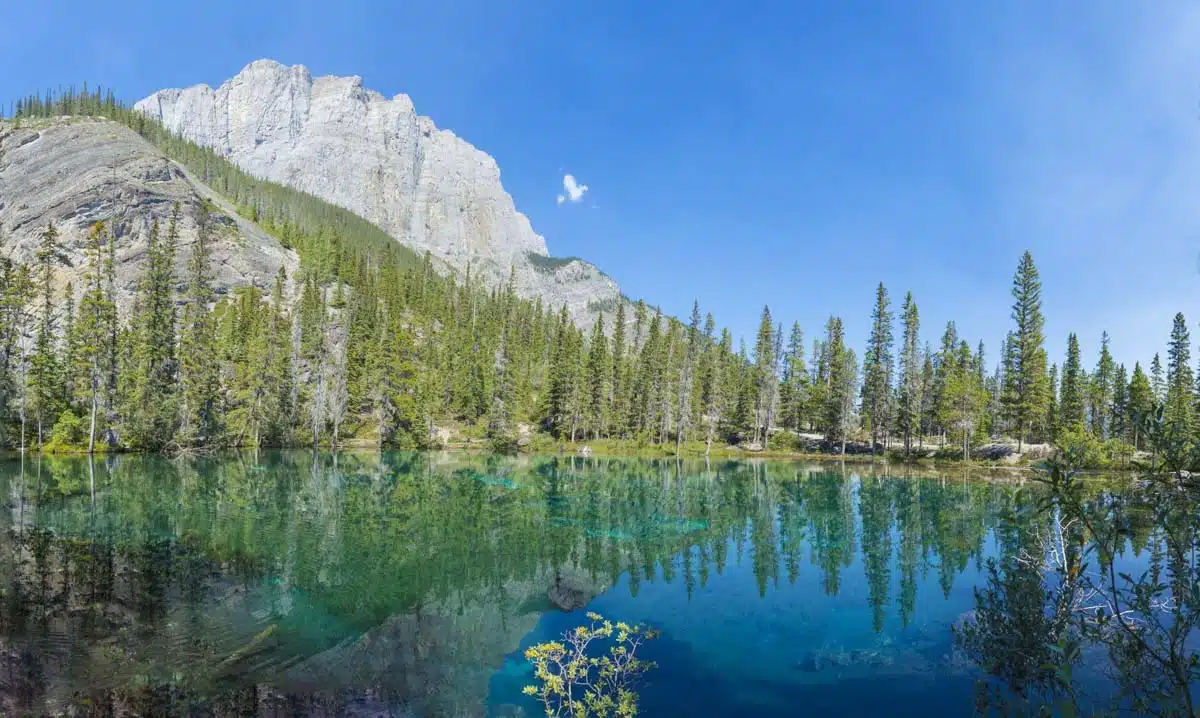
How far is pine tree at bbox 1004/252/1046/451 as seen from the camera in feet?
205

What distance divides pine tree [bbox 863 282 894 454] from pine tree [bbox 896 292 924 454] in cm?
195

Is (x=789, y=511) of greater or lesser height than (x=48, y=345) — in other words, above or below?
below

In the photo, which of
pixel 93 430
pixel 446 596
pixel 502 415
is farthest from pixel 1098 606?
pixel 502 415

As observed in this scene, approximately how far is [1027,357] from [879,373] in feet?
49.9

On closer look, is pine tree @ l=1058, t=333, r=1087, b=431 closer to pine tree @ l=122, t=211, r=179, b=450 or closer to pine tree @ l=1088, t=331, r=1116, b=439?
pine tree @ l=1088, t=331, r=1116, b=439

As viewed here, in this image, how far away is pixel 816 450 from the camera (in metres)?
77.5

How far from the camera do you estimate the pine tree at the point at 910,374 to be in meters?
73.7

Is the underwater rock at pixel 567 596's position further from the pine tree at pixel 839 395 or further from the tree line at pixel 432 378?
the pine tree at pixel 839 395

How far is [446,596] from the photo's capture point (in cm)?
1703

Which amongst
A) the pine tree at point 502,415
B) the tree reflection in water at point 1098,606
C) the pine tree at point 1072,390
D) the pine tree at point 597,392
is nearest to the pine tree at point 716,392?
the pine tree at point 597,392

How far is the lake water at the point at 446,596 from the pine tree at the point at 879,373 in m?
40.4

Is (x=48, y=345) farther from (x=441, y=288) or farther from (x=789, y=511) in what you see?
(x=441, y=288)

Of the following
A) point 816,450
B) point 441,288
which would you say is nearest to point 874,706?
point 816,450

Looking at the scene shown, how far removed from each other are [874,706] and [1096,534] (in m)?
9.23
